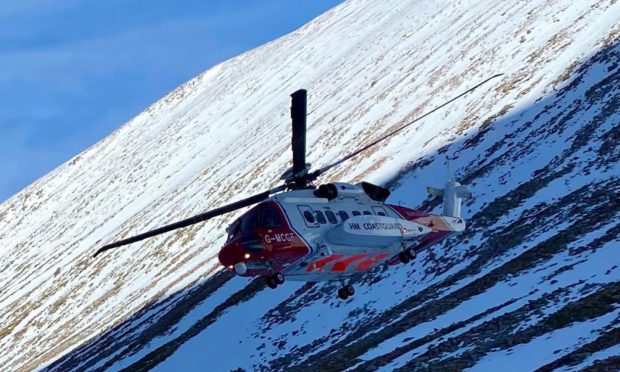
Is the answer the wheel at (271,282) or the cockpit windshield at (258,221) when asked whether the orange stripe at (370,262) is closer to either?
the wheel at (271,282)

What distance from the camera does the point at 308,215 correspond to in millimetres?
30688

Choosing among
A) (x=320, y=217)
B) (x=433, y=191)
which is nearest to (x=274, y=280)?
(x=320, y=217)

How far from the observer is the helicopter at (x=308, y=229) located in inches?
1150

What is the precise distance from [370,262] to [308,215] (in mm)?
3212

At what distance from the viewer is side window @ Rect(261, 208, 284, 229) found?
29.5 m

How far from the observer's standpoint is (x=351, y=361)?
138 feet

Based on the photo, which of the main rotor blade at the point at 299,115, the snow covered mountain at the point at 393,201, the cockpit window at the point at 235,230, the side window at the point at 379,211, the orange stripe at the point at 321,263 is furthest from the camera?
the snow covered mountain at the point at 393,201

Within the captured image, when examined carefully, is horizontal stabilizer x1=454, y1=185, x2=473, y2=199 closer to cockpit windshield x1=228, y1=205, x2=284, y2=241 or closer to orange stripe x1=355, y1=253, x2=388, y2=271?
orange stripe x1=355, y1=253, x2=388, y2=271

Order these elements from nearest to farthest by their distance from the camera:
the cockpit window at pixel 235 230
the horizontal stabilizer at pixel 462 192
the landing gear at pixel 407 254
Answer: the cockpit window at pixel 235 230
the landing gear at pixel 407 254
the horizontal stabilizer at pixel 462 192

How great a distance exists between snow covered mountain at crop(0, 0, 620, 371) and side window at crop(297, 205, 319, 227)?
29.3 feet

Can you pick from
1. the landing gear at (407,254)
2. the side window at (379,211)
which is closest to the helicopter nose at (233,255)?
the side window at (379,211)

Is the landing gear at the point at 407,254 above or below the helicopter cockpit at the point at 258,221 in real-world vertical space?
below

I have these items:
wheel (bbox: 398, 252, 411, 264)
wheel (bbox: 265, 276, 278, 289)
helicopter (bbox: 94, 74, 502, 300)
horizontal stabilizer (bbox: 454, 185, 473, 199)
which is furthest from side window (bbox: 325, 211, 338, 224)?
horizontal stabilizer (bbox: 454, 185, 473, 199)

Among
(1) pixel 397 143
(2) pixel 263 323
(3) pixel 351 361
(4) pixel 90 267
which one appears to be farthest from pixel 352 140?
(3) pixel 351 361
